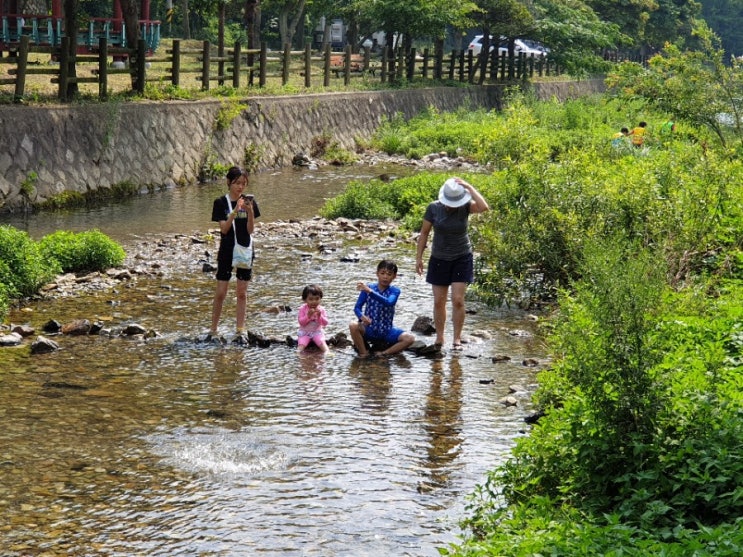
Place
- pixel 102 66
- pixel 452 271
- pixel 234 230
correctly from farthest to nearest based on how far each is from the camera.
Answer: pixel 102 66
pixel 452 271
pixel 234 230

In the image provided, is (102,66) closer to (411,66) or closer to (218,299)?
(218,299)

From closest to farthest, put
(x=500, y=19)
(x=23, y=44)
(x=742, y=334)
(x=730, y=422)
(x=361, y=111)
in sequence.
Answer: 1. (x=730, y=422)
2. (x=742, y=334)
3. (x=23, y=44)
4. (x=361, y=111)
5. (x=500, y=19)

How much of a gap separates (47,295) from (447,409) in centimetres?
632

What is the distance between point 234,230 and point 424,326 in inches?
98.9

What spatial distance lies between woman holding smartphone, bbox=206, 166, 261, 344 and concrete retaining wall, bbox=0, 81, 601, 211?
30.7 ft

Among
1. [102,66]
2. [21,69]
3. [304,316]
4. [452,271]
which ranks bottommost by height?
[304,316]

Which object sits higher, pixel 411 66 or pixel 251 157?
pixel 411 66

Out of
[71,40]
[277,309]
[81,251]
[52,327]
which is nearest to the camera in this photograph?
[52,327]

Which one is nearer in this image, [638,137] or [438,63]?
[638,137]

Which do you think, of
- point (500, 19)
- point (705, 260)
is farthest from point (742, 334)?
point (500, 19)

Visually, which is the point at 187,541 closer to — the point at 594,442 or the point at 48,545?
the point at 48,545

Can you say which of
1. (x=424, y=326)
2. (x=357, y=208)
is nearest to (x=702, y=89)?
(x=357, y=208)

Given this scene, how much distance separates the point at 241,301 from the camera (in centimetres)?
1154

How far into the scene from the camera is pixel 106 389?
9.80 m
